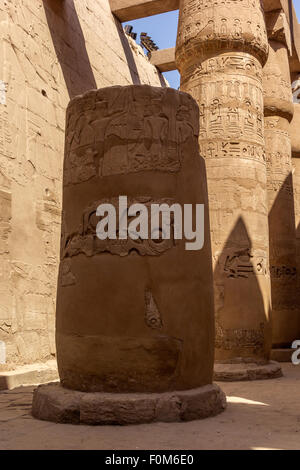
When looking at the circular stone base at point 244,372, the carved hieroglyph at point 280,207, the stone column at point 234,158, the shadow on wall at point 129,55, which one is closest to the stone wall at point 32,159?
the stone column at point 234,158

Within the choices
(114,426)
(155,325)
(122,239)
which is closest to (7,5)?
(122,239)

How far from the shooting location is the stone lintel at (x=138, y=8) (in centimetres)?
1077

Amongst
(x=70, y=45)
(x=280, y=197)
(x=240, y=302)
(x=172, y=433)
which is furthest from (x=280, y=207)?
(x=172, y=433)

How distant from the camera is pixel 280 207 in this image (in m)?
10.4

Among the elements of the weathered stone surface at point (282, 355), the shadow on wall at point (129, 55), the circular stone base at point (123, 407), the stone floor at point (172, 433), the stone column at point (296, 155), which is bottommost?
the weathered stone surface at point (282, 355)

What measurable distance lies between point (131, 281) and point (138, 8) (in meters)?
9.06

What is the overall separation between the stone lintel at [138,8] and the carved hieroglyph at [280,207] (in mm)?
2399

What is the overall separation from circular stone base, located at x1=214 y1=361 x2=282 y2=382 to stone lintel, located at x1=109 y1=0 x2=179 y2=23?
753 cm

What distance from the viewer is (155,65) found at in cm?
1411

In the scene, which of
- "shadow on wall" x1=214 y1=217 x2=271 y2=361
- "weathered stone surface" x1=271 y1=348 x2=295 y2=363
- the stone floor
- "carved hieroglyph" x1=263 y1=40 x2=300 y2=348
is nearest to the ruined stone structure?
"shadow on wall" x1=214 y1=217 x2=271 y2=361

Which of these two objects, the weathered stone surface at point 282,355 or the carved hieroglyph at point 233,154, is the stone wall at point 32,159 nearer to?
the carved hieroglyph at point 233,154

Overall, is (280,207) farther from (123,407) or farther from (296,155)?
(123,407)

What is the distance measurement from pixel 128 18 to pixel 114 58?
1.33 meters

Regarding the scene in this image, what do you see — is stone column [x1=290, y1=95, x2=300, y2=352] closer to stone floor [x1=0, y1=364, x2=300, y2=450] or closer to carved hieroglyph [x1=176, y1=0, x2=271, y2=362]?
carved hieroglyph [x1=176, y1=0, x2=271, y2=362]
